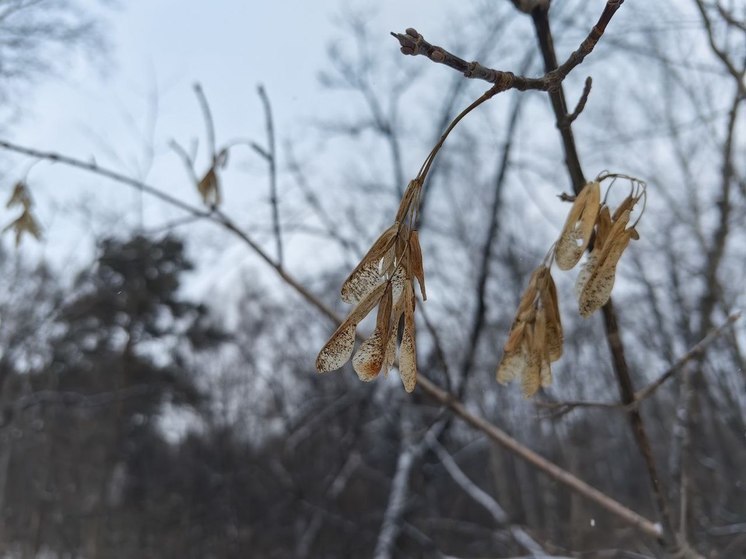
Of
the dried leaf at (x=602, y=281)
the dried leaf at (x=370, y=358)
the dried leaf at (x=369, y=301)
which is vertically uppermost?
the dried leaf at (x=602, y=281)

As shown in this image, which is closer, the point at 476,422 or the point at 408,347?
the point at 408,347

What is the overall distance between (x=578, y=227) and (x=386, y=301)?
251 mm

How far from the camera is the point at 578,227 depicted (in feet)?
2.25

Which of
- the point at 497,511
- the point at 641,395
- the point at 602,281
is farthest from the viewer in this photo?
the point at 497,511

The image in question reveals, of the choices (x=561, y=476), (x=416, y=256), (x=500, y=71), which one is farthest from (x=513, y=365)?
(x=561, y=476)

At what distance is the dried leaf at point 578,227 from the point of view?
671mm

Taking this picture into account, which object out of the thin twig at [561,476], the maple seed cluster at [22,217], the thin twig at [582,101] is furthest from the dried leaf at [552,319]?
the maple seed cluster at [22,217]

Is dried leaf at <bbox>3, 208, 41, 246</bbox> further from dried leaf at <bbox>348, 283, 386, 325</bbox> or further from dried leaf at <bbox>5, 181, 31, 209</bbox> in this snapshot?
dried leaf at <bbox>348, 283, 386, 325</bbox>

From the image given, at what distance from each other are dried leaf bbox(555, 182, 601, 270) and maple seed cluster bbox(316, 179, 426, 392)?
0.18 m

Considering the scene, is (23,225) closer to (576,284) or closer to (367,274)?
(367,274)

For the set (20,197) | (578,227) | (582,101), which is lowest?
(578,227)

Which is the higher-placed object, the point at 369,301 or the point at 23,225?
the point at 23,225

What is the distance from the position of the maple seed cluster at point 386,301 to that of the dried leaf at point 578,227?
0.60 ft

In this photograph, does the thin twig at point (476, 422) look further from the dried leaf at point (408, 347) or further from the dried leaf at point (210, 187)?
Answer: the dried leaf at point (408, 347)
